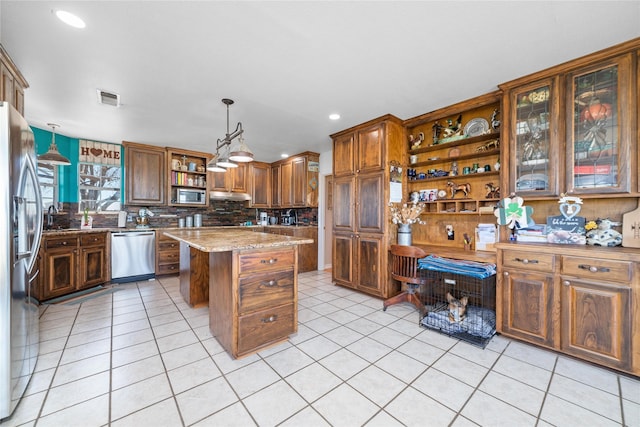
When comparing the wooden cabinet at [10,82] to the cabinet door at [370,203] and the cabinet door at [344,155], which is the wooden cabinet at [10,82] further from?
the cabinet door at [370,203]

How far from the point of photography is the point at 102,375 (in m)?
1.83

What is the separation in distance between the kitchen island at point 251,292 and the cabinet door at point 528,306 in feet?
6.23

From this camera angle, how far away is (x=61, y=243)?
344 centimetres

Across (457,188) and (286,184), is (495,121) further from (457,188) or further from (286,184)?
(286,184)

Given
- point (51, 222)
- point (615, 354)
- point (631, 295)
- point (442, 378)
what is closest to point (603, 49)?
point (631, 295)

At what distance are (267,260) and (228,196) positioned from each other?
147 inches

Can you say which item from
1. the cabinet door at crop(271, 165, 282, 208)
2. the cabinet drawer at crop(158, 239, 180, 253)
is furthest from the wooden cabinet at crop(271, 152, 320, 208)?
the cabinet drawer at crop(158, 239, 180, 253)

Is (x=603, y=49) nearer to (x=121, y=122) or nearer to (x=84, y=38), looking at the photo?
(x=84, y=38)

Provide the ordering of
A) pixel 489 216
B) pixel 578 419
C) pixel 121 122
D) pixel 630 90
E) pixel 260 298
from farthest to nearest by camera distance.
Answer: pixel 121 122 → pixel 489 216 → pixel 260 298 → pixel 630 90 → pixel 578 419

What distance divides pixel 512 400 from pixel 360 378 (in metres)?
0.93

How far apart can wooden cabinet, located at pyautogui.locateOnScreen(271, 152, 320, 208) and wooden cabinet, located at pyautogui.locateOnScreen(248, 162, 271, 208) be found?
31 cm

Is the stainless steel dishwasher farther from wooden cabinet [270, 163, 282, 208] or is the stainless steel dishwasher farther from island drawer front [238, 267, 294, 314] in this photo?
island drawer front [238, 267, 294, 314]

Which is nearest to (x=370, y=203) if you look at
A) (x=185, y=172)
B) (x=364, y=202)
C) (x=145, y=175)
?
(x=364, y=202)

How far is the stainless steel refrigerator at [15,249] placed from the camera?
143 centimetres
